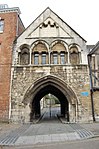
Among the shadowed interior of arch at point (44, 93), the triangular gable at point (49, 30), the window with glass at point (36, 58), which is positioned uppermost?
the triangular gable at point (49, 30)

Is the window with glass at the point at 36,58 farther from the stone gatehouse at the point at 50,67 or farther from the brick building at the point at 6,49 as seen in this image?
the brick building at the point at 6,49

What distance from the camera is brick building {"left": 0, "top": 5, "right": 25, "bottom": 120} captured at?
13.7 meters

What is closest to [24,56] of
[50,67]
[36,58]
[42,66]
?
[36,58]

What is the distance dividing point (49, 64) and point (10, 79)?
347cm

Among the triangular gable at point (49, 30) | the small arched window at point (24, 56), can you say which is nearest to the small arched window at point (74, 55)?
the triangular gable at point (49, 30)

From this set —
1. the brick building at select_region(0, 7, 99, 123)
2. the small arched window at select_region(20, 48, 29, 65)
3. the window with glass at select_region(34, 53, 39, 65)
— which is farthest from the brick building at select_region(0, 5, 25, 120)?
the window with glass at select_region(34, 53, 39, 65)

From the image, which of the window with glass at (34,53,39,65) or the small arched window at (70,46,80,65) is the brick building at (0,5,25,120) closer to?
the window with glass at (34,53,39,65)

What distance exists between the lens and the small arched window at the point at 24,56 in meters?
14.9

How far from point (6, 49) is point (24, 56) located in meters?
1.68

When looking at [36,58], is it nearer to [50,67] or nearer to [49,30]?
[50,67]

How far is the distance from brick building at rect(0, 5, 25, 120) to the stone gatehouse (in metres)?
0.46

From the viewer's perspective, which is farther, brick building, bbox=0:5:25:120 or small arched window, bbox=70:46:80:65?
small arched window, bbox=70:46:80:65

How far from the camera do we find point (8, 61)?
48.2 feet

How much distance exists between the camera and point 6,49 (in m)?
15.0
